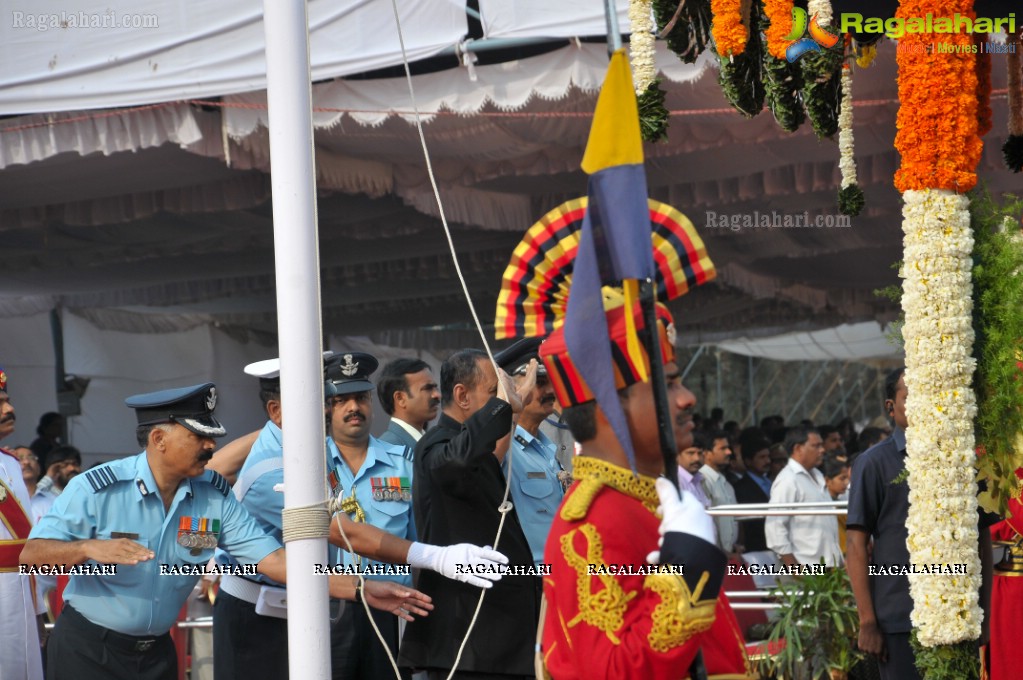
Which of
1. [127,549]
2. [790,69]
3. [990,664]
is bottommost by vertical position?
[990,664]

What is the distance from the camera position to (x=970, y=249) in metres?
3.69

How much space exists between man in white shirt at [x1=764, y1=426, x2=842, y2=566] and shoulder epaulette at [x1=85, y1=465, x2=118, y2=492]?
508cm

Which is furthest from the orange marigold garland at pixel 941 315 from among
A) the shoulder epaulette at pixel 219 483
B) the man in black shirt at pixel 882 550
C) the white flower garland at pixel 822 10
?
the shoulder epaulette at pixel 219 483

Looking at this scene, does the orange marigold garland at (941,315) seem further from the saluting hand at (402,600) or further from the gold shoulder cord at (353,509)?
the gold shoulder cord at (353,509)

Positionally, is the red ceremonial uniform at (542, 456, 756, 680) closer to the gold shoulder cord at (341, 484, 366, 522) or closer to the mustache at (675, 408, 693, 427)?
the mustache at (675, 408, 693, 427)

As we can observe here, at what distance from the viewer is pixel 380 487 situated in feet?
17.4

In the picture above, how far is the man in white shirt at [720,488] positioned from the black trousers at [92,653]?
450 cm

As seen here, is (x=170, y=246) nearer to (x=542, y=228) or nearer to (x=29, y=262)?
(x=29, y=262)

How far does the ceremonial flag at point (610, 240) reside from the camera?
2.78m

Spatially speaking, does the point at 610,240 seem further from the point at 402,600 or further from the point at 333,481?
the point at 333,481

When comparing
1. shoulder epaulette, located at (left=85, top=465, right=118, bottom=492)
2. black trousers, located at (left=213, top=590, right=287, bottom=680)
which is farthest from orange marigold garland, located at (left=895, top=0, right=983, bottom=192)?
black trousers, located at (left=213, top=590, right=287, bottom=680)

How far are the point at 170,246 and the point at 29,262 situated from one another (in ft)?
3.90

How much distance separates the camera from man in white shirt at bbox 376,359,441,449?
560 cm

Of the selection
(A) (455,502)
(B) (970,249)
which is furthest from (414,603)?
(B) (970,249)
